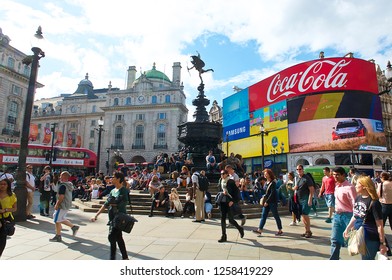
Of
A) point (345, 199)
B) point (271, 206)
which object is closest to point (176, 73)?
point (271, 206)

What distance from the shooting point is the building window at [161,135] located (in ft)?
178

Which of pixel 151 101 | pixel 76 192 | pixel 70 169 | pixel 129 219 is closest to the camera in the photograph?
pixel 129 219

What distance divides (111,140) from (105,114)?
261 inches

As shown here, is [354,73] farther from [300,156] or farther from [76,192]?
[76,192]

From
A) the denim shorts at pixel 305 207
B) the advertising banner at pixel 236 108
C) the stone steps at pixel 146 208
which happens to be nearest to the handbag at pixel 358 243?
the denim shorts at pixel 305 207

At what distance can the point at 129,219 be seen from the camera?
14.1ft

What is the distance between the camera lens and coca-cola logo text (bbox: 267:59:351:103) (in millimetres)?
35625

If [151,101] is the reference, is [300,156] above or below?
below

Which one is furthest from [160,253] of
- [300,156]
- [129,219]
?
[300,156]

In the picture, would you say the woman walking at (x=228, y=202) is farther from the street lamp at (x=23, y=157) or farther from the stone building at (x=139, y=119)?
the stone building at (x=139, y=119)

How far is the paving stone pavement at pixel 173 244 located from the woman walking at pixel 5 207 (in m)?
0.85

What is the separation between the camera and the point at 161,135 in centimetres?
5475

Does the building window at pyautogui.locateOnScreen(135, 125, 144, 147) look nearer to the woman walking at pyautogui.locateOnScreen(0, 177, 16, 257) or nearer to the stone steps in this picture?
the stone steps

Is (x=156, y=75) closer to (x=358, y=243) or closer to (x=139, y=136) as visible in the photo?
(x=139, y=136)
